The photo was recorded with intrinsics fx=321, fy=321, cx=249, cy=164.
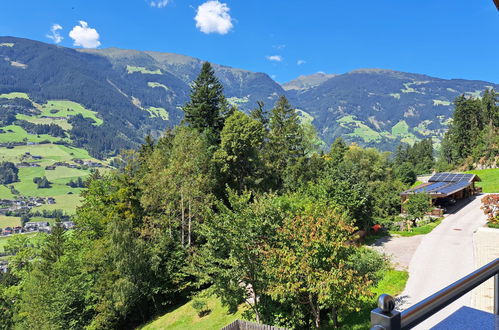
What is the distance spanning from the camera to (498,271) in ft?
9.18

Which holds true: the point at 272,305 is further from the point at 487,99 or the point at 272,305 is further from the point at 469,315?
the point at 487,99

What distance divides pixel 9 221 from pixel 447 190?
7366 inches

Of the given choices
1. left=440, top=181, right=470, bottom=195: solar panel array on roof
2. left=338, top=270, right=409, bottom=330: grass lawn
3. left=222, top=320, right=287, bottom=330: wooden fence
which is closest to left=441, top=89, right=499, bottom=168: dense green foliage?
left=440, top=181, right=470, bottom=195: solar panel array on roof

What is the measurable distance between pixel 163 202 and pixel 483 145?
8415cm

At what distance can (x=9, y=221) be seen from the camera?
158500mm

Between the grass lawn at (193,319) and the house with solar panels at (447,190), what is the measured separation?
88.4ft

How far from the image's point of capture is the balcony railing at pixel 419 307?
1520mm

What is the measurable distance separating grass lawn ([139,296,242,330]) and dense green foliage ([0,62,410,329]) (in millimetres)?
1957

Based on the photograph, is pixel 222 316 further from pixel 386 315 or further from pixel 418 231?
pixel 386 315

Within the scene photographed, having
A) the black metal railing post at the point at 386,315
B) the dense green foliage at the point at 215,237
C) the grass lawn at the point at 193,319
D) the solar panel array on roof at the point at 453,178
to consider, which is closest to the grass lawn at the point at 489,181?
the solar panel array on roof at the point at 453,178

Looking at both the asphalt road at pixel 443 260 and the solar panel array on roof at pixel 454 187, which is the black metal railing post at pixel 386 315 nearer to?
the asphalt road at pixel 443 260

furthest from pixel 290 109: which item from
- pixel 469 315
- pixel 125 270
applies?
pixel 469 315

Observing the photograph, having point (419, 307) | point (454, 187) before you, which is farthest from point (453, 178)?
point (419, 307)

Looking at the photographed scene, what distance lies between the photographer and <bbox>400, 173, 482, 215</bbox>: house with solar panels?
40406mm
